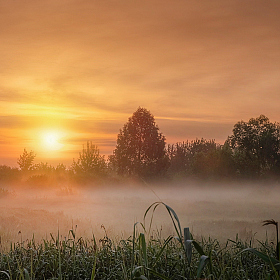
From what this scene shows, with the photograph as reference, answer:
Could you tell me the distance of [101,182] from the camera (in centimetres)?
3534

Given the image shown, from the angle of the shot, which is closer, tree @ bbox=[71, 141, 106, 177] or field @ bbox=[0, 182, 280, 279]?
field @ bbox=[0, 182, 280, 279]

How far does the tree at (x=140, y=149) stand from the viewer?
109 feet

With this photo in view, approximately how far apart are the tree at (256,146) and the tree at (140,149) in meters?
7.60

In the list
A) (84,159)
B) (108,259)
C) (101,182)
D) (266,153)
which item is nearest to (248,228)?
(108,259)

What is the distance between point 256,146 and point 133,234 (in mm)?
30892

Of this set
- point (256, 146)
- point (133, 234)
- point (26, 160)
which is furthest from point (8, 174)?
point (133, 234)

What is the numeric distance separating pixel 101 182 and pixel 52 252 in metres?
30.0

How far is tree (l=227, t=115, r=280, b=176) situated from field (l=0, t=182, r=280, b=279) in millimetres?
2149

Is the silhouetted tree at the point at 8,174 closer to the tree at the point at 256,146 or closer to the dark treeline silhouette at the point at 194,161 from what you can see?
the dark treeline silhouette at the point at 194,161

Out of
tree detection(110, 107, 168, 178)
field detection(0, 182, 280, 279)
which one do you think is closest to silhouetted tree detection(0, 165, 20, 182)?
field detection(0, 182, 280, 279)

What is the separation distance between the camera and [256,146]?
32.2m

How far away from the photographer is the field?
410 centimetres

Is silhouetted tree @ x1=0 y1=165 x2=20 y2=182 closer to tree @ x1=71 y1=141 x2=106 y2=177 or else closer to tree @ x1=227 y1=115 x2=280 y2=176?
tree @ x1=71 y1=141 x2=106 y2=177

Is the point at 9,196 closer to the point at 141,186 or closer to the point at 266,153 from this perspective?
the point at 141,186
